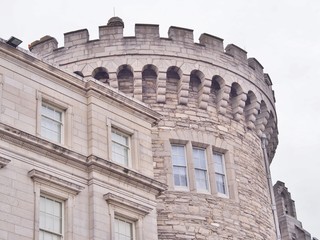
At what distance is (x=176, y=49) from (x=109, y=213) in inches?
335

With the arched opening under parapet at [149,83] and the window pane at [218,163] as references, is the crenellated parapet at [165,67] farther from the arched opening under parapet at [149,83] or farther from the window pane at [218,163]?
the window pane at [218,163]

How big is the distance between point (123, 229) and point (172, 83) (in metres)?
7.40

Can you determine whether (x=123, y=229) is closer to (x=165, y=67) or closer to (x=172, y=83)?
(x=172, y=83)

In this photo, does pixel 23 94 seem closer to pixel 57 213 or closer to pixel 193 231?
pixel 57 213

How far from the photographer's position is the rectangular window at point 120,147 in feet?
76.6

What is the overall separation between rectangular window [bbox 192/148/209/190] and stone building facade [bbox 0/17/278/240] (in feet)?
0.12

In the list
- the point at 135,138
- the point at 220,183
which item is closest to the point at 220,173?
the point at 220,183

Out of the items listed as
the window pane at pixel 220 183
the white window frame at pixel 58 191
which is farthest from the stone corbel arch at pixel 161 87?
the white window frame at pixel 58 191

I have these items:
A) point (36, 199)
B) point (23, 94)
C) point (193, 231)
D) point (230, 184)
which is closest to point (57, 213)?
point (36, 199)

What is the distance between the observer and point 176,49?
28.5 meters

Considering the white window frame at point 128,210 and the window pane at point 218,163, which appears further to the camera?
the window pane at point 218,163

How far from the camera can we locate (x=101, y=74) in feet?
91.8

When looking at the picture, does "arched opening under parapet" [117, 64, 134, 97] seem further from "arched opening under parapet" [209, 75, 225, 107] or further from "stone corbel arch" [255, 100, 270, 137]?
"stone corbel arch" [255, 100, 270, 137]

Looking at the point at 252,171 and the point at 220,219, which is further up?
the point at 252,171
